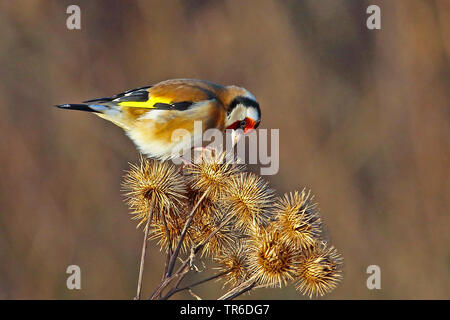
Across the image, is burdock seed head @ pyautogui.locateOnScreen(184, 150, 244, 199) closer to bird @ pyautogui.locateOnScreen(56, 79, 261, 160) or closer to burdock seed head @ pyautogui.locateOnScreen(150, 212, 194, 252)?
burdock seed head @ pyautogui.locateOnScreen(150, 212, 194, 252)

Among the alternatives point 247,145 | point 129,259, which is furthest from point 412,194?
point 129,259

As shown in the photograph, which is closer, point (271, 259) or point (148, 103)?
point (271, 259)

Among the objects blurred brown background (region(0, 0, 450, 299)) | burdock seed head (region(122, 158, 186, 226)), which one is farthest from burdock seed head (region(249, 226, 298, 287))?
blurred brown background (region(0, 0, 450, 299))

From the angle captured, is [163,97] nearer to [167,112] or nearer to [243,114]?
[167,112]

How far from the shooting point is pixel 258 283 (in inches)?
115

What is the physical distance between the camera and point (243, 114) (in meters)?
4.43

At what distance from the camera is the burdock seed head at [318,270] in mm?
3037

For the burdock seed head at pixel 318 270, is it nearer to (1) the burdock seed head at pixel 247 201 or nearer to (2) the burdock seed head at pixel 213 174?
(1) the burdock seed head at pixel 247 201

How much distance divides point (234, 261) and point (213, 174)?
455 mm

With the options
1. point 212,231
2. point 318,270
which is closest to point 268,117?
point 212,231

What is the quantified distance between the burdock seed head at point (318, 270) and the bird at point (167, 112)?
1.42m

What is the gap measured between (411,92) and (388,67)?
385 mm

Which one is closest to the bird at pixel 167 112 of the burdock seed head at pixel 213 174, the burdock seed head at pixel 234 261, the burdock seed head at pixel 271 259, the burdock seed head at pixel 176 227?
the burdock seed head at pixel 213 174

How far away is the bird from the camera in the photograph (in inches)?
171
